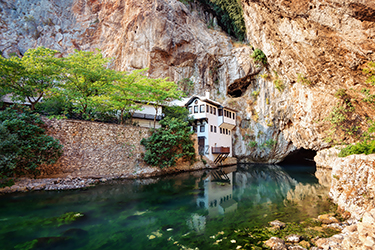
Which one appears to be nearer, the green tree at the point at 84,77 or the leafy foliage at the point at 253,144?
the green tree at the point at 84,77

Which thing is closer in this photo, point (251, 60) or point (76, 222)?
point (76, 222)

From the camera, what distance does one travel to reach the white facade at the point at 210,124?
1038 inches

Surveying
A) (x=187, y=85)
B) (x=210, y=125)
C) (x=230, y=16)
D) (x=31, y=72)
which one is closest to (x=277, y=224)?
(x=31, y=72)

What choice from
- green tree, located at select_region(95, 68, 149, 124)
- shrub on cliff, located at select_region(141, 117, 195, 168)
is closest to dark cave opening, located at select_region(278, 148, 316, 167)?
shrub on cliff, located at select_region(141, 117, 195, 168)

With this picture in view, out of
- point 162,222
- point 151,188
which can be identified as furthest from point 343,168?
point 151,188

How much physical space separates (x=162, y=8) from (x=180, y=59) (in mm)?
Answer: 9467

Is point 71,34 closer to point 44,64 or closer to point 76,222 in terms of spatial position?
point 44,64

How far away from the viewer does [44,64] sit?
15469 mm

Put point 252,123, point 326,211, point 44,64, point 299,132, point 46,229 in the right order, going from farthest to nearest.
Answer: point 252,123 < point 299,132 < point 44,64 < point 326,211 < point 46,229

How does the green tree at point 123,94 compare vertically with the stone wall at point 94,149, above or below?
above

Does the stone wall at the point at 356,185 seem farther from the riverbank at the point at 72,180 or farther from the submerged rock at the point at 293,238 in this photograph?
the riverbank at the point at 72,180

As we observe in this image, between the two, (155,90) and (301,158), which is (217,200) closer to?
(155,90)

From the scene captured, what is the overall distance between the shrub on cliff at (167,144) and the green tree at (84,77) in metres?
6.28

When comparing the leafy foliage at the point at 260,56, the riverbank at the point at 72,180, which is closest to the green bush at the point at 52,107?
the riverbank at the point at 72,180
